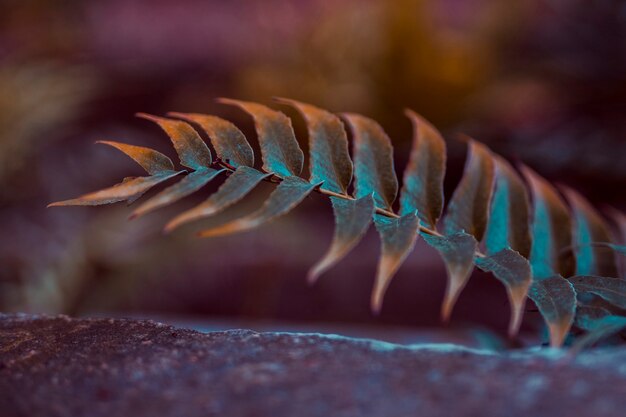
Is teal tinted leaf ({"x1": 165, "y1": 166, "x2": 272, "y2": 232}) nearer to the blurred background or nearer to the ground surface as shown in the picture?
the ground surface

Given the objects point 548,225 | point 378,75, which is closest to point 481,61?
point 378,75

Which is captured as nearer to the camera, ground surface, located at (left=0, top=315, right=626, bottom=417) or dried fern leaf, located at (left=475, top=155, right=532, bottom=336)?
ground surface, located at (left=0, top=315, right=626, bottom=417)

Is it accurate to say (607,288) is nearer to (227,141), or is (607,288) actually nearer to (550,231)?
(550,231)

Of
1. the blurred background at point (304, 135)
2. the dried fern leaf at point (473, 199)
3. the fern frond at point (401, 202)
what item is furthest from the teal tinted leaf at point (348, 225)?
the blurred background at point (304, 135)

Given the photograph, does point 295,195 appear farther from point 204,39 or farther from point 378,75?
point 204,39

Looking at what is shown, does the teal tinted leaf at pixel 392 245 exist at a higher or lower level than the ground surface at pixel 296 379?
higher

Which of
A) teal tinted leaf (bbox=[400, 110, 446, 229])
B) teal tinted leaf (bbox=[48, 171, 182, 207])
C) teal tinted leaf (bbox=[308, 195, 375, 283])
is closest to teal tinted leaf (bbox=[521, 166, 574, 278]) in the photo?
teal tinted leaf (bbox=[400, 110, 446, 229])

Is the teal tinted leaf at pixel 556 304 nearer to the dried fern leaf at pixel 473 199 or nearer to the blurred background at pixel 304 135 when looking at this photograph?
the dried fern leaf at pixel 473 199

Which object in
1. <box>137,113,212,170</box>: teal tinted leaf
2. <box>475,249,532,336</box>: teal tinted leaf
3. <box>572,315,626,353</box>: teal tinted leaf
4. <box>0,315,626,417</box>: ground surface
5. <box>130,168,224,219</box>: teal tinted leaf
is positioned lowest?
<box>0,315,626,417</box>: ground surface
